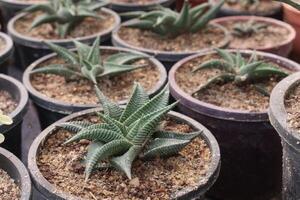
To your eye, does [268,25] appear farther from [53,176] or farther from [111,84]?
[53,176]

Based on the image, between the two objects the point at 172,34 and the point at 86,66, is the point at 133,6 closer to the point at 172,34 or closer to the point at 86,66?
the point at 172,34

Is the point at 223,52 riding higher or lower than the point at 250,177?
higher

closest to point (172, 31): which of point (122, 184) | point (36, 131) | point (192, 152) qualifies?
point (36, 131)

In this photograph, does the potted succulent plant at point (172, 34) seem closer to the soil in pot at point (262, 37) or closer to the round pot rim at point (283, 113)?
the soil in pot at point (262, 37)

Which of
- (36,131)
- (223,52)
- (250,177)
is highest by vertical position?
(223,52)

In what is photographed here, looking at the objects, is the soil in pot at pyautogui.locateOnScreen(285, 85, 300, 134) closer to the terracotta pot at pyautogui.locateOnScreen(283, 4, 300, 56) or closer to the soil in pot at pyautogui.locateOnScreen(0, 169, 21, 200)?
the soil in pot at pyautogui.locateOnScreen(0, 169, 21, 200)

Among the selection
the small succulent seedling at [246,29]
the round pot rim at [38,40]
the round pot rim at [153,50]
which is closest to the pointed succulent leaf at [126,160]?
the round pot rim at [153,50]

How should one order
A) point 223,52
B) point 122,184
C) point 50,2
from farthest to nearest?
point 50,2 → point 223,52 → point 122,184

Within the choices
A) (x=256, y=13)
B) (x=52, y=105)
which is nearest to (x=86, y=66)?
(x=52, y=105)
